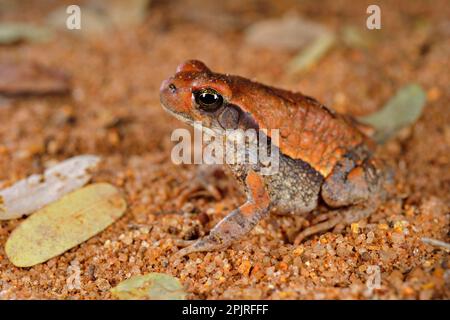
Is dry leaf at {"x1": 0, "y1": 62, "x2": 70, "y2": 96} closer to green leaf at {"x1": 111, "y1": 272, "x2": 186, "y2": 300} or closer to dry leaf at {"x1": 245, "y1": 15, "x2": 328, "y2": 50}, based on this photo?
dry leaf at {"x1": 245, "y1": 15, "x2": 328, "y2": 50}

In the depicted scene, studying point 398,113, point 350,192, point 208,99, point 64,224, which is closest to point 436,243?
point 350,192

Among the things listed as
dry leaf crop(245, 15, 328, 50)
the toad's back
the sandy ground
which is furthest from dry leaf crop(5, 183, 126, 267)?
dry leaf crop(245, 15, 328, 50)

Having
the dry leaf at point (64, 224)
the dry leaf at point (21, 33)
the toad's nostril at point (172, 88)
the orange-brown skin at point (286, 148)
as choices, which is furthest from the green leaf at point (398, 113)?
the dry leaf at point (21, 33)

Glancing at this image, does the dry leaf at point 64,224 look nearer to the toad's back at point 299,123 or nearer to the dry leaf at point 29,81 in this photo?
the toad's back at point 299,123

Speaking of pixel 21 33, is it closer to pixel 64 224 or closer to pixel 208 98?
pixel 64 224

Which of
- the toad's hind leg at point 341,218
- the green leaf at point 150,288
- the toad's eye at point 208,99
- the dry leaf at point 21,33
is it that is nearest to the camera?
the green leaf at point 150,288

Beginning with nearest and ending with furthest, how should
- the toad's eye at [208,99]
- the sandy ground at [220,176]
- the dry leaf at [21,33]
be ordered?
the sandy ground at [220,176]
the toad's eye at [208,99]
the dry leaf at [21,33]

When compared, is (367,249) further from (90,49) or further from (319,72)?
(90,49)

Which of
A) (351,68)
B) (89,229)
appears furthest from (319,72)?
(89,229)
